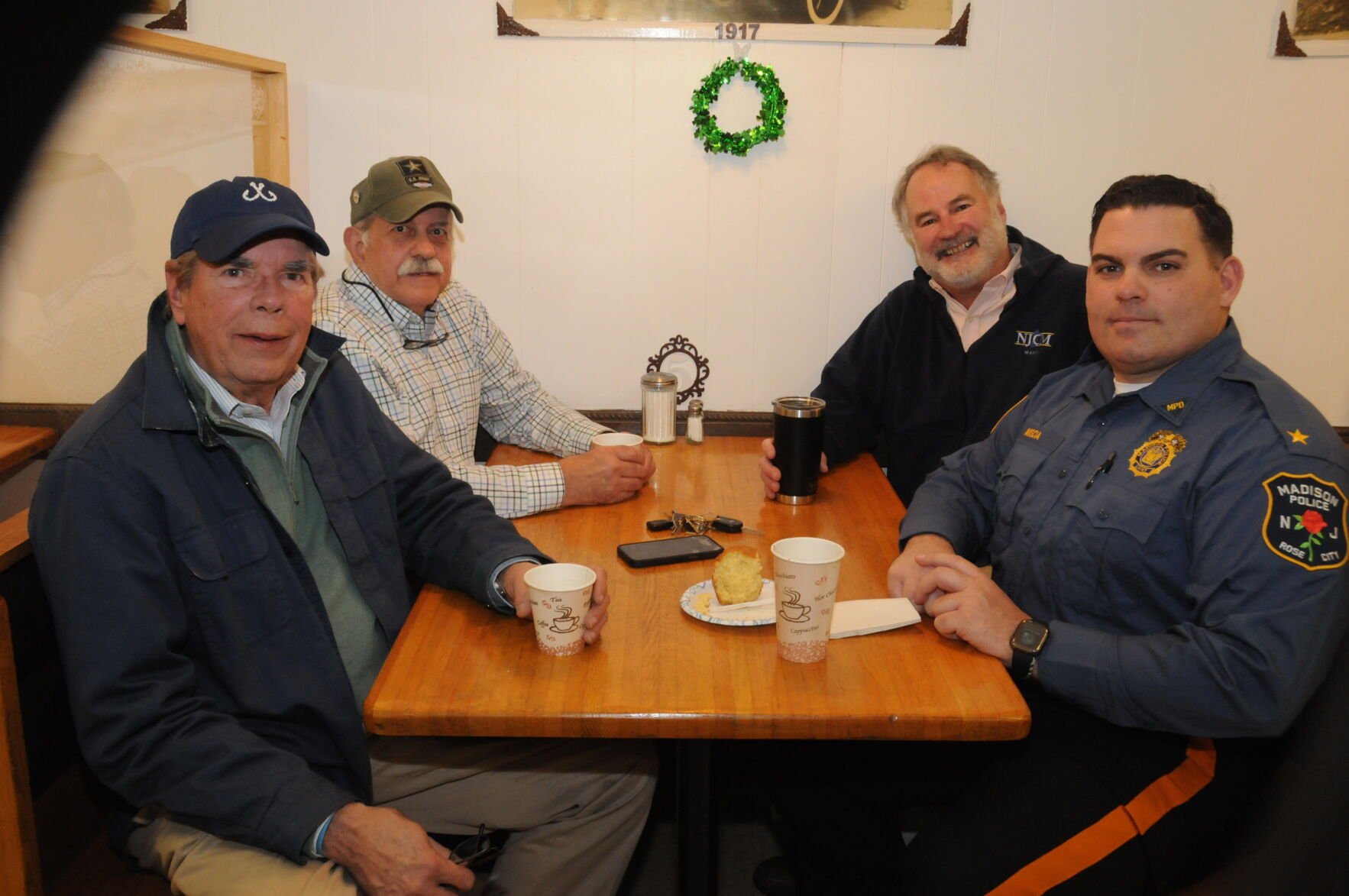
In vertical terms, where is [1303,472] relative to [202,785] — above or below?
above

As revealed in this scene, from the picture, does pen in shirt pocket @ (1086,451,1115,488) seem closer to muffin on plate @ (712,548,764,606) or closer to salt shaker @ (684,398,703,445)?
muffin on plate @ (712,548,764,606)

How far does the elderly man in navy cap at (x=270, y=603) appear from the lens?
4.27 ft

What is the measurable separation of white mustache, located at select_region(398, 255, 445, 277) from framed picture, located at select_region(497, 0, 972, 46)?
77 centimetres

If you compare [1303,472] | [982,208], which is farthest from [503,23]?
A: [1303,472]

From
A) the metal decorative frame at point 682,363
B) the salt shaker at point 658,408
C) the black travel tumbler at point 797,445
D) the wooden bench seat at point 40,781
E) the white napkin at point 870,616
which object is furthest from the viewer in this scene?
the metal decorative frame at point 682,363

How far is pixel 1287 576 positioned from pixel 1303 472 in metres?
0.18

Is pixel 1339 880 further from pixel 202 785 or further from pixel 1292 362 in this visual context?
pixel 1292 362

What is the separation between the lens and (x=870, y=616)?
1527 millimetres

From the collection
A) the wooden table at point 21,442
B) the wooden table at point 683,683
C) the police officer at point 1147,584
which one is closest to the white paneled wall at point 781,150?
the wooden table at point 21,442

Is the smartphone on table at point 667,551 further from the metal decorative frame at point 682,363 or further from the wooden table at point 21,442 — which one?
the wooden table at point 21,442

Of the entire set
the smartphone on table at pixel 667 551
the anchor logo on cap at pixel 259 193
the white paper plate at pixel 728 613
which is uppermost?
the anchor logo on cap at pixel 259 193

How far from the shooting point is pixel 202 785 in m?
1.30

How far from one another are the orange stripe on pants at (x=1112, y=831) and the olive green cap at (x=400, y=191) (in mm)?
1836

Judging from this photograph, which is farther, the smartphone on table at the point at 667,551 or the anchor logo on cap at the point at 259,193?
the smartphone on table at the point at 667,551
